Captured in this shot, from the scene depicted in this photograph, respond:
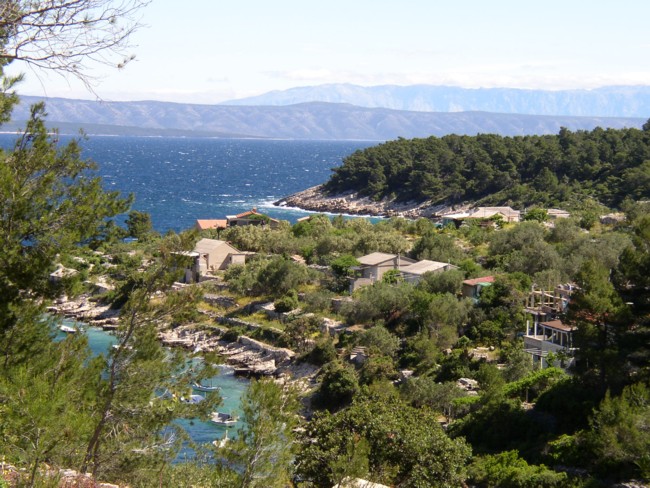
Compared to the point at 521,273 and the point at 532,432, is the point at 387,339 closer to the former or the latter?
the point at 521,273

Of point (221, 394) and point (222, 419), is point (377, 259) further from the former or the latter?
point (222, 419)

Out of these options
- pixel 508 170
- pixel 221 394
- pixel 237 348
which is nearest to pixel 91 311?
pixel 237 348

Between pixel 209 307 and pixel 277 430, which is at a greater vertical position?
pixel 277 430

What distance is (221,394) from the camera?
2594cm

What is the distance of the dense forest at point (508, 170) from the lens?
207ft

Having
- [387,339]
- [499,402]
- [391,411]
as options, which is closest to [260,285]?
[387,339]

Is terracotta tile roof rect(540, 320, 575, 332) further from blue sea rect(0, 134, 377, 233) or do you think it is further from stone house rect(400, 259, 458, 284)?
blue sea rect(0, 134, 377, 233)

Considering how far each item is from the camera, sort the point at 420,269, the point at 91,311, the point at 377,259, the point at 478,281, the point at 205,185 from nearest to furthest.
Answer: the point at 478,281 → the point at 420,269 → the point at 91,311 → the point at 377,259 → the point at 205,185

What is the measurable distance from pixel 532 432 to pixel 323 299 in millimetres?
14020

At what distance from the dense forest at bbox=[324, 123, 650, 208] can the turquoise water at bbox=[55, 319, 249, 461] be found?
123 ft

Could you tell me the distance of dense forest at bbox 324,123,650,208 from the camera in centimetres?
6303

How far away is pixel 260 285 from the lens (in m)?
35.1

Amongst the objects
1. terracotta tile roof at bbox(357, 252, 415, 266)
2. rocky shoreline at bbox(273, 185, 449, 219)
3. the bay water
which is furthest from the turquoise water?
rocky shoreline at bbox(273, 185, 449, 219)

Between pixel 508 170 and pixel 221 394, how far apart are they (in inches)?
2014
